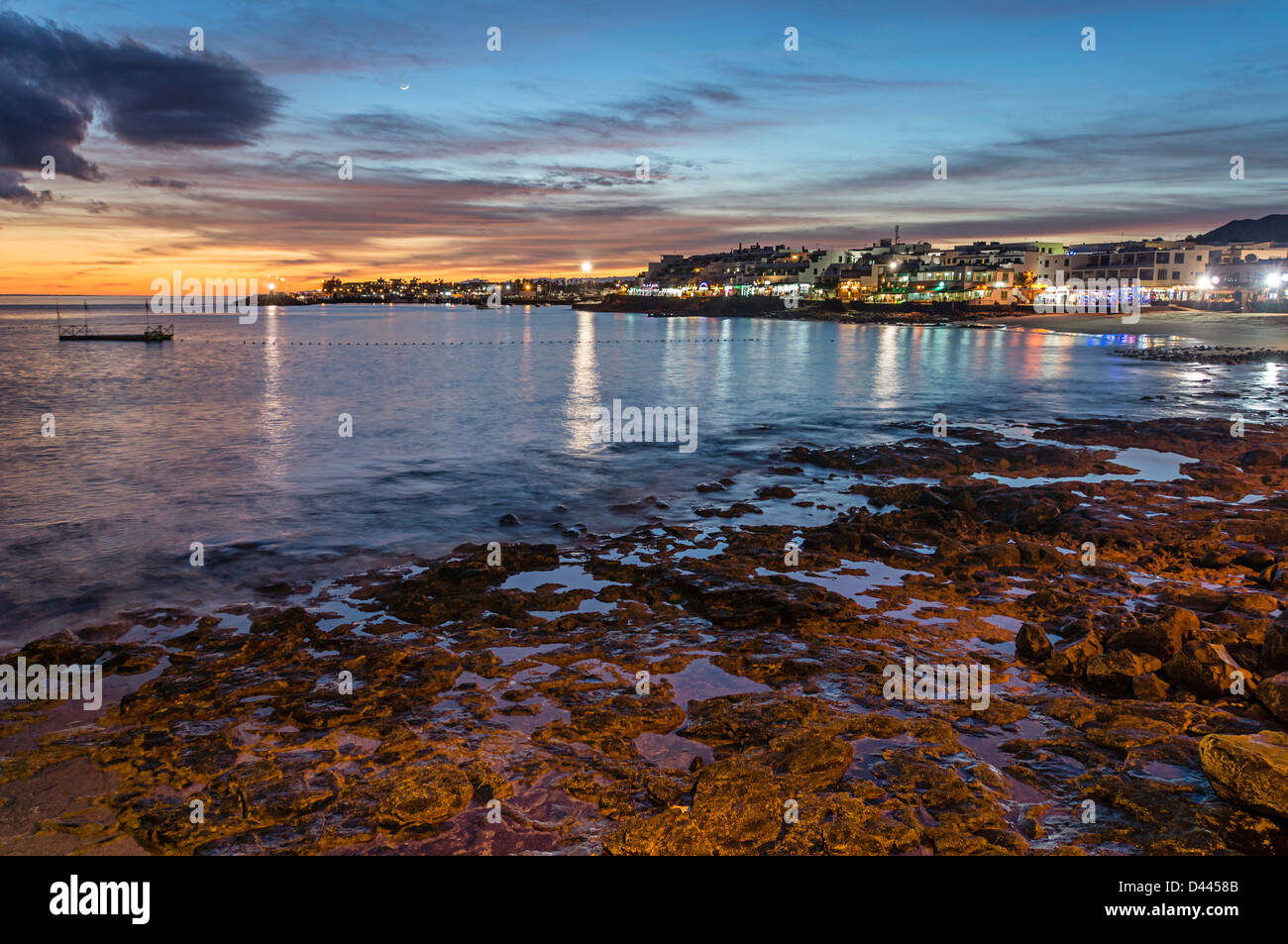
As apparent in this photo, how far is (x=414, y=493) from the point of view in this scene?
19.8 m

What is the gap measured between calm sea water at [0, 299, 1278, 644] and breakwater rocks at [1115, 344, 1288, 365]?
→ 167 inches

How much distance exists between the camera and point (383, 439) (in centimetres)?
2858

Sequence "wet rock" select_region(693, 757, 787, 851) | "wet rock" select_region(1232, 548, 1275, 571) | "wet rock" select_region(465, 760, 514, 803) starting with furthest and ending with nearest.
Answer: "wet rock" select_region(1232, 548, 1275, 571) < "wet rock" select_region(465, 760, 514, 803) < "wet rock" select_region(693, 757, 787, 851)

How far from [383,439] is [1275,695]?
26.8 metres

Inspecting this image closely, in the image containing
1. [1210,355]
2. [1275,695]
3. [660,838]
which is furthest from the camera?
[1210,355]

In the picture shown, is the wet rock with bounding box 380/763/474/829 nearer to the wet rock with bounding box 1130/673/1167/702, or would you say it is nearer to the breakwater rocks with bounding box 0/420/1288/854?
the breakwater rocks with bounding box 0/420/1288/854

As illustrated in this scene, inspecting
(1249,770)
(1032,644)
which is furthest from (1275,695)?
(1032,644)

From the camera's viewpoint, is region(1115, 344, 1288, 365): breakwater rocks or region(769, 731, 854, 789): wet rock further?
region(1115, 344, 1288, 365): breakwater rocks

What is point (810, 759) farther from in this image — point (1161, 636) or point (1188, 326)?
point (1188, 326)

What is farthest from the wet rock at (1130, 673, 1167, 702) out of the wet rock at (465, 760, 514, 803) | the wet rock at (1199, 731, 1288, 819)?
the wet rock at (465, 760, 514, 803)

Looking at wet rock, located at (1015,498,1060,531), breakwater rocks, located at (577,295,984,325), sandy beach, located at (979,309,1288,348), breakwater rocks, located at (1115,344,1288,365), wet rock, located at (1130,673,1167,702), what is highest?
breakwater rocks, located at (577,295,984,325)

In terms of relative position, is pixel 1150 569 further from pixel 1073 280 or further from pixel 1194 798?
pixel 1073 280

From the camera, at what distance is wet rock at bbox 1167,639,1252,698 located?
8008mm
